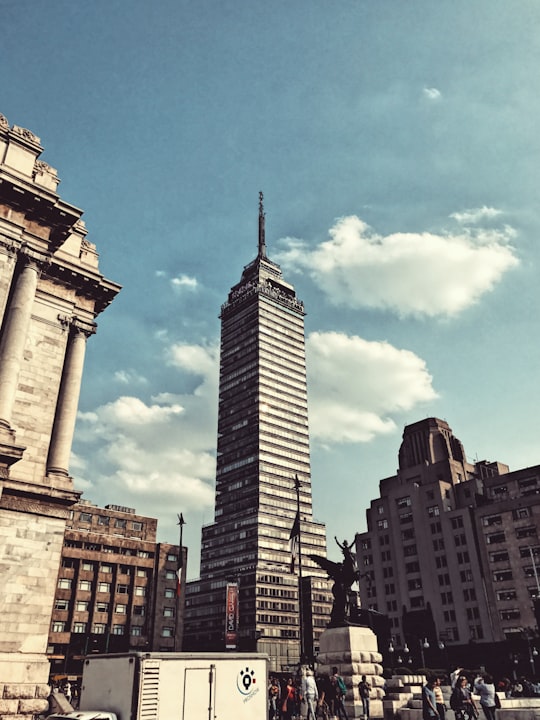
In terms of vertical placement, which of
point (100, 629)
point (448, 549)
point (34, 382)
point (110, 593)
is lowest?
point (100, 629)

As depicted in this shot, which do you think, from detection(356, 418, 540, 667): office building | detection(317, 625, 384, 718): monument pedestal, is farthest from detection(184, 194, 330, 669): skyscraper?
detection(317, 625, 384, 718): monument pedestal

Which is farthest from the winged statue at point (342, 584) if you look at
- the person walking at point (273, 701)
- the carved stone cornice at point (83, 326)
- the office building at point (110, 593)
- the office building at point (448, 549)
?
the office building at point (448, 549)

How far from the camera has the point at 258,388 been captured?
141 metres

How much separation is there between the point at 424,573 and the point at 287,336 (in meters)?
79.7

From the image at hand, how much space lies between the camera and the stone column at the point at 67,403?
25.8 meters

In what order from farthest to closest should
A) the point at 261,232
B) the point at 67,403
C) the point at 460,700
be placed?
the point at 261,232
the point at 67,403
the point at 460,700

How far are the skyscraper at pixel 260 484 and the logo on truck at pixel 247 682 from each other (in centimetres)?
10142

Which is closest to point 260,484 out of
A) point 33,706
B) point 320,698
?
point 320,698

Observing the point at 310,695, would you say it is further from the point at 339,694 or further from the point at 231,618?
the point at 231,618

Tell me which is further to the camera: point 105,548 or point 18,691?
point 105,548

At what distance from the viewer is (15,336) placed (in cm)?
2378

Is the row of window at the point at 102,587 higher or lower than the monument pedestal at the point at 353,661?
higher

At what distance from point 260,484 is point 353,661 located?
106 meters

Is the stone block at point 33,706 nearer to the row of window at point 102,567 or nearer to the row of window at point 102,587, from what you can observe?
the row of window at point 102,587
